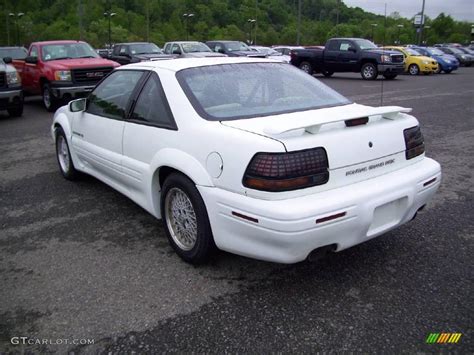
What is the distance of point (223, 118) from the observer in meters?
3.17

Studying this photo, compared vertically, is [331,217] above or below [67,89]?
below

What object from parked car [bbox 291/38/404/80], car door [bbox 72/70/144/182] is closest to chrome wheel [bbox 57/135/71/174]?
car door [bbox 72/70/144/182]

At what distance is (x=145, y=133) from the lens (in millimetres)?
3643

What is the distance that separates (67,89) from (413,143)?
973 cm

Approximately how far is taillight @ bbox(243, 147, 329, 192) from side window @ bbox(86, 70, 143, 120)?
5.83ft

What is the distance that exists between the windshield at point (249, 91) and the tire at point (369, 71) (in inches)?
728

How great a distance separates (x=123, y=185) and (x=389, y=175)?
2358mm

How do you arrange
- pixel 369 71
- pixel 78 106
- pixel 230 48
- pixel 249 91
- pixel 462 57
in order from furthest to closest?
pixel 462 57, pixel 230 48, pixel 369 71, pixel 78 106, pixel 249 91

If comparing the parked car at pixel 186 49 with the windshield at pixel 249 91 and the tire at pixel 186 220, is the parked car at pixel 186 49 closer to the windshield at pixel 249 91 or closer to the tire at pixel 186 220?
the windshield at pixel 249 91

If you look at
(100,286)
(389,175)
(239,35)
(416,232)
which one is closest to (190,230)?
(100,286)

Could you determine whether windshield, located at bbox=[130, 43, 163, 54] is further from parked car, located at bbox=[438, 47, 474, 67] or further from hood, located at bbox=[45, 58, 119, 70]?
parked car, located at bbox=[438, 47, 474, 67]

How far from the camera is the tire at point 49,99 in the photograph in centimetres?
1166

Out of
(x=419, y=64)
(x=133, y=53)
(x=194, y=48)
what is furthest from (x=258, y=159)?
(x=419, y=64)

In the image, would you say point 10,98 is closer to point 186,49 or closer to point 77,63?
point 77,63
